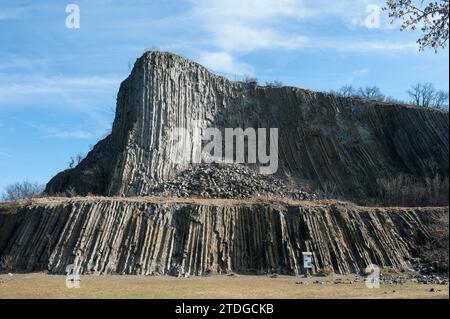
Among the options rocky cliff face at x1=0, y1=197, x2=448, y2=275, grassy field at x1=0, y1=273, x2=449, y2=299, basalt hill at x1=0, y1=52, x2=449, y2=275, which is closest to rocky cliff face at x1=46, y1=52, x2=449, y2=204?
basalt hill at x1=0, y1=52, x2=449, y2=275

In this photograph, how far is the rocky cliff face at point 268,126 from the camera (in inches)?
1561

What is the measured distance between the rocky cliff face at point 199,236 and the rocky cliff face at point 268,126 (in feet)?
19.5

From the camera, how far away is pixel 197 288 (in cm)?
2308

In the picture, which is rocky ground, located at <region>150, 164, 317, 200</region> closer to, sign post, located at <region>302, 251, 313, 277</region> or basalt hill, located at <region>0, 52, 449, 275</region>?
basalt hill, located at <region>0, 52, 449, 275</region>

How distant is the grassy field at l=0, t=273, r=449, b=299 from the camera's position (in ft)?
65.9

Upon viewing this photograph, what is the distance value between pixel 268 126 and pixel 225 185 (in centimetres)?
887

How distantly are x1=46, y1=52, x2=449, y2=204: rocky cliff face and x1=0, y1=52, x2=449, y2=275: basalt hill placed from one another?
89mm

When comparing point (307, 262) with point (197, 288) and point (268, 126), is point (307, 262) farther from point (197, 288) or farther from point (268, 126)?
point (268, 126)

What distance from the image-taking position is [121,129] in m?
41.5

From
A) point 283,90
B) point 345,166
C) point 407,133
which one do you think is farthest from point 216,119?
point 407,133

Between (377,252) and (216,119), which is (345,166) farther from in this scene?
(377,252)

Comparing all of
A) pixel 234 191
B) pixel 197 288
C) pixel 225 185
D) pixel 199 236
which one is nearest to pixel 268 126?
pixel 225 185
